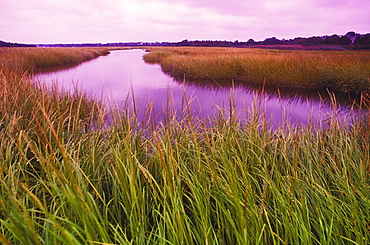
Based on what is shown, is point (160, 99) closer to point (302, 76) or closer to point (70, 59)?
point (302, 76)

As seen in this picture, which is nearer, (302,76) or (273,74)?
(302,76)

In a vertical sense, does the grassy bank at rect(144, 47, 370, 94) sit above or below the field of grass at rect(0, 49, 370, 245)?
above

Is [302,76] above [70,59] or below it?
below

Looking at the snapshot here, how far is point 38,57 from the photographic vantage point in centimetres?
1709

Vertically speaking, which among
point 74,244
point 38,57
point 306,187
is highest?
point 38,57

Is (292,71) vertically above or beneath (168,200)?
above

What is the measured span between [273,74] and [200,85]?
144 inches

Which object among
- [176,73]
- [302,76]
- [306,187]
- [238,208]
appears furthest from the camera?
[176,73]

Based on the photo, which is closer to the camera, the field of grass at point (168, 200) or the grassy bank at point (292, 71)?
the field of grass at point (168, 200)

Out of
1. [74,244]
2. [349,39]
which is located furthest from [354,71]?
[349,39]

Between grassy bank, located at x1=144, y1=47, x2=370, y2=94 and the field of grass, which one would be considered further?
grassy bank, located at x1=144, y1=47, x2=370, y2=94

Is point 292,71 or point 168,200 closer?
point 168,200

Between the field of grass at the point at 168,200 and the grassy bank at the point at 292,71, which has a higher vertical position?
the grassy bank at the point at 292,71

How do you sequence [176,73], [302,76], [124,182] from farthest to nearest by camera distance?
[176,73], [302,76], [124,182]
